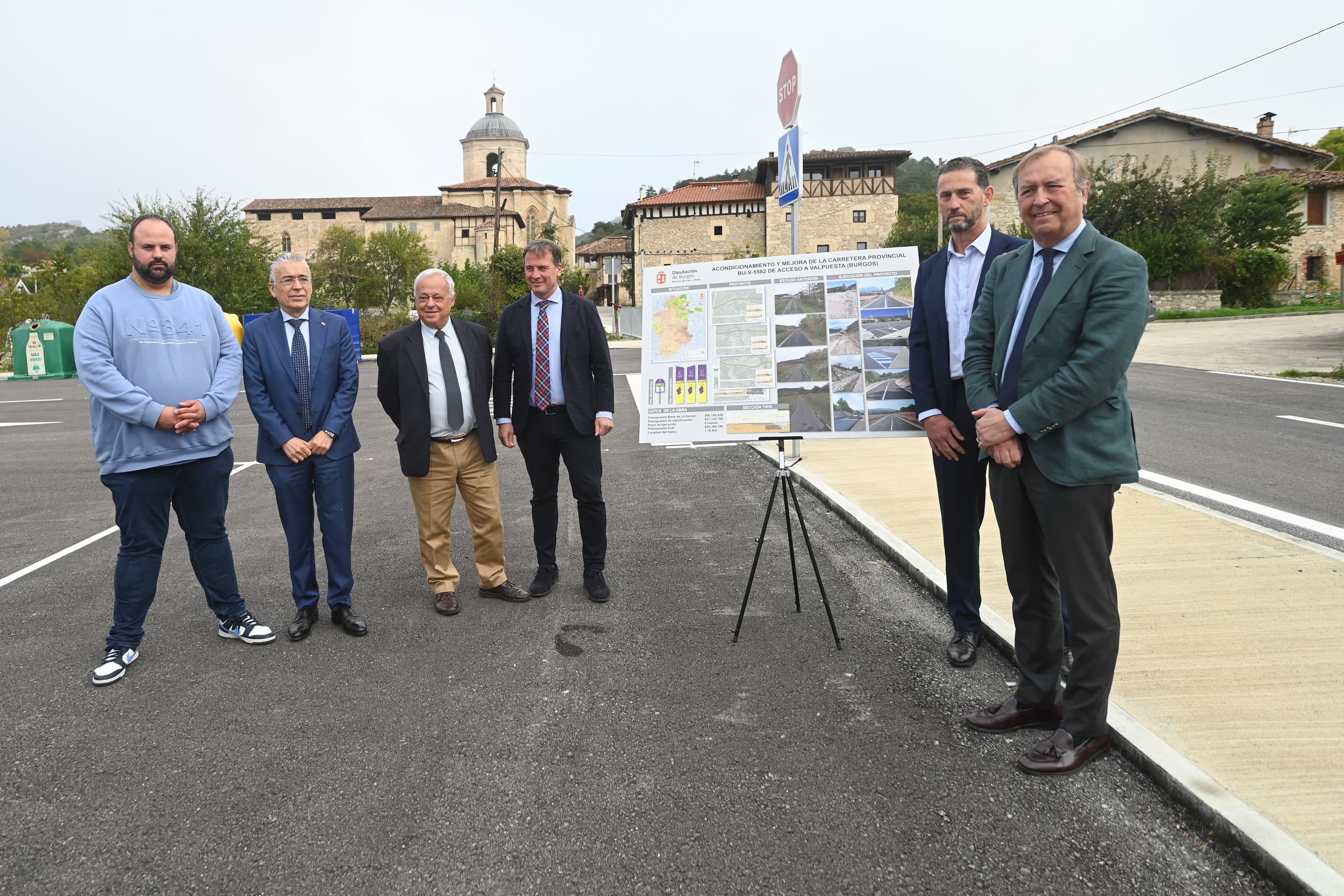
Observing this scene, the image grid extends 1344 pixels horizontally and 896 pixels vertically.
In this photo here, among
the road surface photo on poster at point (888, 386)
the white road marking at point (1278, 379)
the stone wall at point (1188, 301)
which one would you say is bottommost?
the white road marking at point (1278, 379)

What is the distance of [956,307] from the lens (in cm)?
419

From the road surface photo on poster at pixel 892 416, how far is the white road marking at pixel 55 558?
3797mm

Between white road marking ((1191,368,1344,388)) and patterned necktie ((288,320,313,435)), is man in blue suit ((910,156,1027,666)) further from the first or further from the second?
white road marking ((1191,368,1344,388))

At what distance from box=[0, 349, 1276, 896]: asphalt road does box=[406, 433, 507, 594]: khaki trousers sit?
22 centimetres

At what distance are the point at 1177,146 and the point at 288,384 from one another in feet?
163

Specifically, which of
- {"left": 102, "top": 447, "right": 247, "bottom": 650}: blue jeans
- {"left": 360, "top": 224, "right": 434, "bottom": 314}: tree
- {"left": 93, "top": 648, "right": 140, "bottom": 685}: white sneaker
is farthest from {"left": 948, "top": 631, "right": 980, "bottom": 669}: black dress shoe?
{"left": 360, "top": 224, "right": 434, "bottom": 314}: tree

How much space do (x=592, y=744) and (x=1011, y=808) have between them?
1.54 m

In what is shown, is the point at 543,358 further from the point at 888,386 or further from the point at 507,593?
the point at 888,386

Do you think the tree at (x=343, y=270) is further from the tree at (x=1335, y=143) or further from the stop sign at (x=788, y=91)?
the tree at (x=1335, y=143)

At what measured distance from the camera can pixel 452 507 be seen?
18.0 ft

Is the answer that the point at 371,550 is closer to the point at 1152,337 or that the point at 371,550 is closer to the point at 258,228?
the point at 1152,337

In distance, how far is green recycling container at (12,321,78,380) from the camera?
87.3ft

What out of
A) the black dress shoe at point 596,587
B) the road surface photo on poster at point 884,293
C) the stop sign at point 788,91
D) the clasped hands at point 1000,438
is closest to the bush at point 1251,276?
the stop sign at point 788,91

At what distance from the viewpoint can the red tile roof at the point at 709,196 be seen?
7412cm
